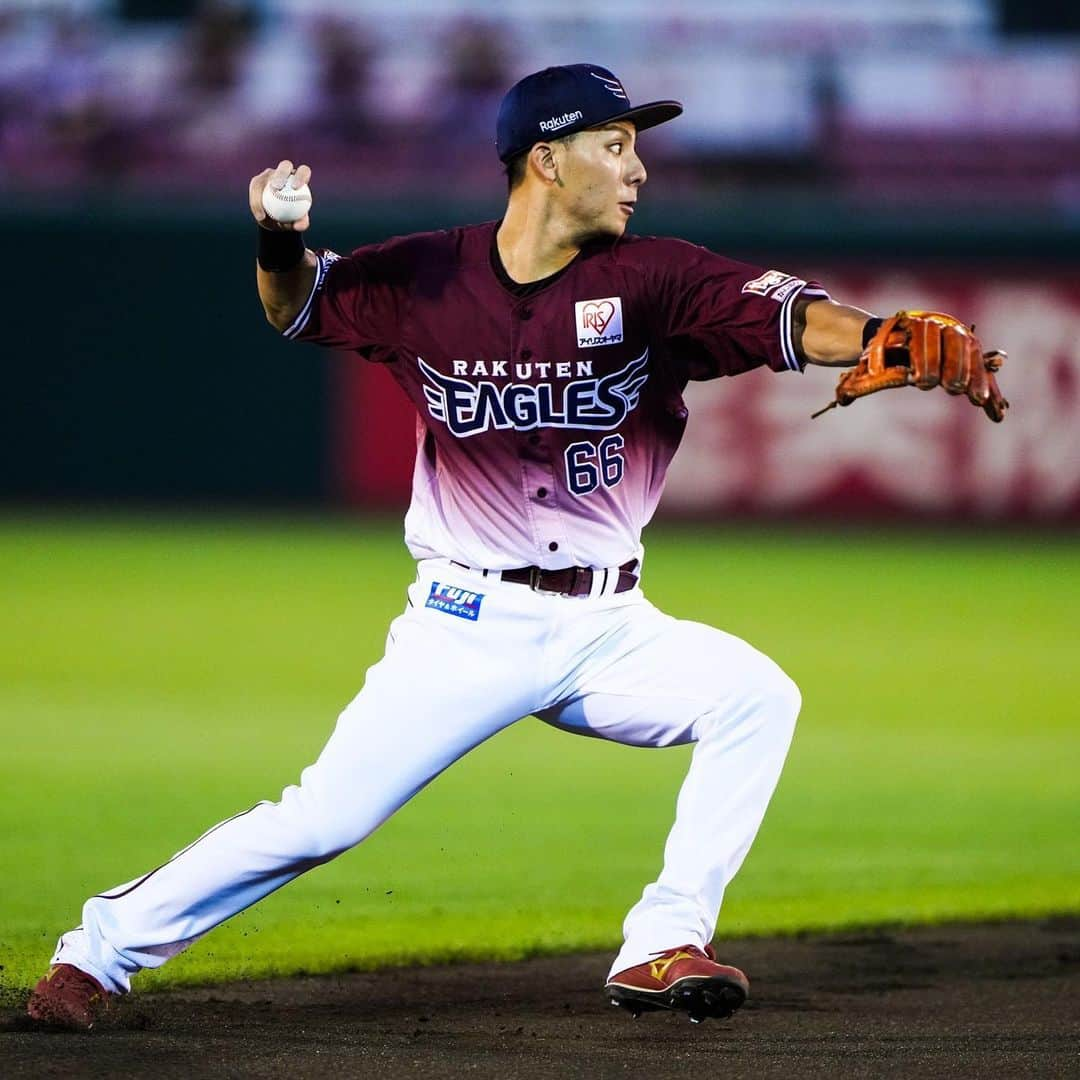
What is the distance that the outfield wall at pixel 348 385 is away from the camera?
1734 cm

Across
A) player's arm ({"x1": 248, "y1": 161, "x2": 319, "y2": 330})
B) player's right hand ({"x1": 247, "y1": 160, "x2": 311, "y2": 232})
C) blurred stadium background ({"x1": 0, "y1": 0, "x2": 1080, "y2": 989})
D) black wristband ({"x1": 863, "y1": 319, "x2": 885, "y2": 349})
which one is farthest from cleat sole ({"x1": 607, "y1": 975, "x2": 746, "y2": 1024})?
blurred stadium background ({"x1": 0, "y1": 0, "x2": 1080, "y2": 989})

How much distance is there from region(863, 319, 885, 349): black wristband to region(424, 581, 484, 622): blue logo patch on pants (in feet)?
3.57

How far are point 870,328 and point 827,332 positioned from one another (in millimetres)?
130

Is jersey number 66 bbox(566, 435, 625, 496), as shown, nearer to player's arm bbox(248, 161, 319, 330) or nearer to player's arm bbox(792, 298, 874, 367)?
player's arm bbox(792, 298, 874, 367)

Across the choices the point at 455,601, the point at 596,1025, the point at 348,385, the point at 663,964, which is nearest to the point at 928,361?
the point at 455,601

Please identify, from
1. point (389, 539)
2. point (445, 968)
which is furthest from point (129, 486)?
point (445, 968)

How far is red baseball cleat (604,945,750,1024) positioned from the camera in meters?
4.35

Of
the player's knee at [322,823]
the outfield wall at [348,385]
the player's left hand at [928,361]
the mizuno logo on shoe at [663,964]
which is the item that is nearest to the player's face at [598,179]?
the player's left hand at [928,361]

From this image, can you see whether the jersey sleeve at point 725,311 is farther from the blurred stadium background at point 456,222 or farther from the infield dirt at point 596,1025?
the blurred stadium background at point 456,222

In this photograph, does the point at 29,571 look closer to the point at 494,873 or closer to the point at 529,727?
the point at 529,727

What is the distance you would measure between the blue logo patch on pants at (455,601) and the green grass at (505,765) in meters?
1.39

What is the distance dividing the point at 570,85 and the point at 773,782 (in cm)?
175

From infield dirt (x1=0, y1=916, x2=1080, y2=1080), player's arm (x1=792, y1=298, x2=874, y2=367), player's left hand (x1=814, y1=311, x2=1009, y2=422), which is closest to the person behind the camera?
player's left hand (x1=814, y1=311, x2=1009, y2=422)

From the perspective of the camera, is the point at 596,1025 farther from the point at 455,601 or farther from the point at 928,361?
the point at 928,361
